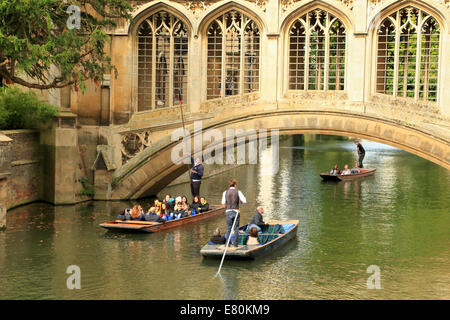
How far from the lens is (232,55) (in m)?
22.5

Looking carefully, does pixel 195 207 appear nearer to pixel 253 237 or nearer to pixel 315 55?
pixel 253 237

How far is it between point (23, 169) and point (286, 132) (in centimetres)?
741

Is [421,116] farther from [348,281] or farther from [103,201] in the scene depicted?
[103,201]

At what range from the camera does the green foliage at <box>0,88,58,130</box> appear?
2248 cm

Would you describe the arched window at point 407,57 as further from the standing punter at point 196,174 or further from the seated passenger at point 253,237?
the seated passenger at point 253,237

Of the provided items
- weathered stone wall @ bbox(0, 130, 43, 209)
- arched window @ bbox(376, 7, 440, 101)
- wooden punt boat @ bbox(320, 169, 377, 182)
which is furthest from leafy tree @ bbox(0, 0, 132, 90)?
wooden punt boat @ bbox(320, 169, 377, 182)

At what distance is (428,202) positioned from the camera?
24.2m

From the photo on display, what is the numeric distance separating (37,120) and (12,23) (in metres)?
3.82

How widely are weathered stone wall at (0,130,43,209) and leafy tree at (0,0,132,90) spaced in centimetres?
172

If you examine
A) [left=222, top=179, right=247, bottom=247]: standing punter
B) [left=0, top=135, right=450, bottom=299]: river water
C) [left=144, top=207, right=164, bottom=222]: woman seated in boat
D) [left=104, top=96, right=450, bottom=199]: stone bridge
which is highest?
[left=104, top=96, right=450, bottom=199]: stone bridge

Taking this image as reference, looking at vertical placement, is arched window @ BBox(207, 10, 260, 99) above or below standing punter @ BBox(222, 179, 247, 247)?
above

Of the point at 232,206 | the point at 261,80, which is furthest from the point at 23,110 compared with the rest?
the point at 232,206

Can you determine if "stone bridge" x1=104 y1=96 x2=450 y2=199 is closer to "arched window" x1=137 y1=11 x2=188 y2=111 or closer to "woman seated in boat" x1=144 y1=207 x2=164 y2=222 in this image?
"arched window" x1=137 y1=11 x2=188 y2=111

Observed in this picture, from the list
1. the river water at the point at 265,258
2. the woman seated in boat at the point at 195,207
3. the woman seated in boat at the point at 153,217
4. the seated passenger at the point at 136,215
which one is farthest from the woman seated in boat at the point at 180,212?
the seated passenger at the point at 136,215
